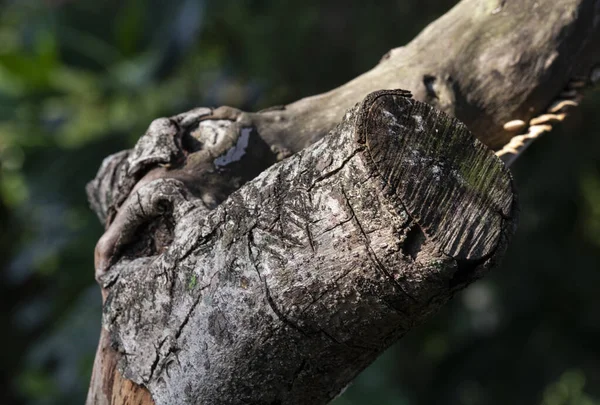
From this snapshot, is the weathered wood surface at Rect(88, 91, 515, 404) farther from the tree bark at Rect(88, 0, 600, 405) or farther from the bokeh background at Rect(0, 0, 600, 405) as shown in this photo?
the bokeh background at Rect(0, 0, 600, 405)

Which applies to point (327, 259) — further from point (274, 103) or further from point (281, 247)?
point (274, 103)

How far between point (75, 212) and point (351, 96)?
7.89ft

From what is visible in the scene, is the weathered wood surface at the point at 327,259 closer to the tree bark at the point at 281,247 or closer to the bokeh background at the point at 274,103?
the tree bark at the point at 281,247

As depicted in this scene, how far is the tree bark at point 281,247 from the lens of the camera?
2.73 ft

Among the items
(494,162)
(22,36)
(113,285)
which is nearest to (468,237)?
(494,162)

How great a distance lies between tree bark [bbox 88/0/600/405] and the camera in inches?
32.8

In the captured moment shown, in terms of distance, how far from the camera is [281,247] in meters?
0.89

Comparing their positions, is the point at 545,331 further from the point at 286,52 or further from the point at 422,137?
the point at 422,137

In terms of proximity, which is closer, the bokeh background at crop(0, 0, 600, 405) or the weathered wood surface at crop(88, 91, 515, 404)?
the weathered wood surface at crop(88, 91, 515, 404)

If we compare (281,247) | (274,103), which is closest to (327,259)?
(281,247)

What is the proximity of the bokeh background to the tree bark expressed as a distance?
2089mm

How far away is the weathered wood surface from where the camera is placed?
830mm

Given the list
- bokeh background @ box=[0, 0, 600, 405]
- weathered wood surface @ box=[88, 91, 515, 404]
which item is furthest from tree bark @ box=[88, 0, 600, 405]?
bokeh background @ box=[0, 0, 600, 405]

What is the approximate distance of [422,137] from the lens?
2.81 feet
